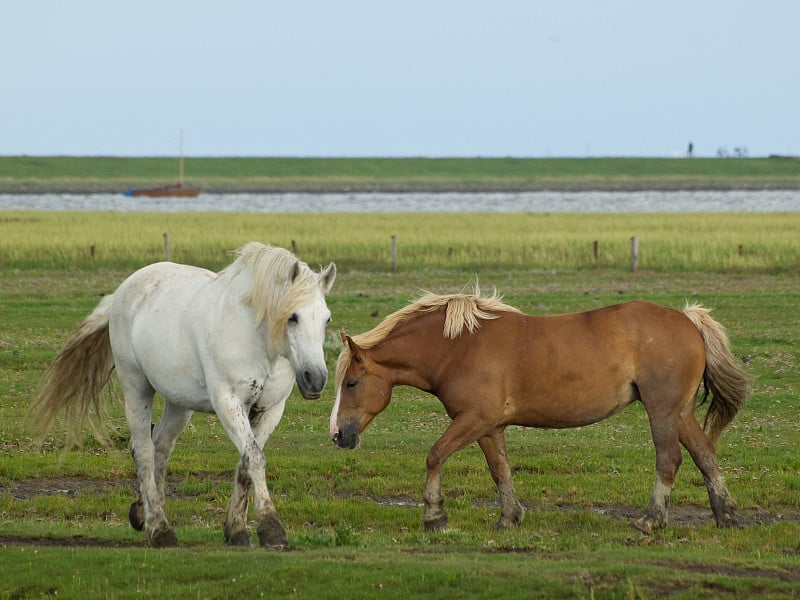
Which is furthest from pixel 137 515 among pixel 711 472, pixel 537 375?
pixel 711 472

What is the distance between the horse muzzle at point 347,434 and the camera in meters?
9.19

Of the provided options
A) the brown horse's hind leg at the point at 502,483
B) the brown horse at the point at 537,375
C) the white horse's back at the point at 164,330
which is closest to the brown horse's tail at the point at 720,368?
the brown horse at the point at 537,375

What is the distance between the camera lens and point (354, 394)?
928 cm

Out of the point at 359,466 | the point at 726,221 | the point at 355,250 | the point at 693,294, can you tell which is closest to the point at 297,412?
the point at 359,466

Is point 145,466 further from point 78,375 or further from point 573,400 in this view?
point 573,400

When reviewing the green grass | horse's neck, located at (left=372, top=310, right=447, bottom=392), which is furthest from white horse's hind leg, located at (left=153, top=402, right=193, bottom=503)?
the green grass

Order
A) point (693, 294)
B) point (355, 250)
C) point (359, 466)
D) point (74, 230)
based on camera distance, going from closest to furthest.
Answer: point (359, 466)
point (693, 294)
point (355, 250)
point (74, 230)

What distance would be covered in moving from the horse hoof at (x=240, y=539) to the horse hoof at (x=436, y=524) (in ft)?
4.73

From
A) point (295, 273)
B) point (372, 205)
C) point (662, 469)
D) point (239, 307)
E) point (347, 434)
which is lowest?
point (372, 205)

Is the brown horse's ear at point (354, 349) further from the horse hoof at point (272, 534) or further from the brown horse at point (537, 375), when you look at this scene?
the horse hoof at point (272, 534)

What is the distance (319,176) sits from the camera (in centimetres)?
16012

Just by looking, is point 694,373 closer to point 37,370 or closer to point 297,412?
point 297,412

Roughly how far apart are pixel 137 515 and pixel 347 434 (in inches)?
78.6

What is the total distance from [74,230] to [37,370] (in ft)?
94.8
